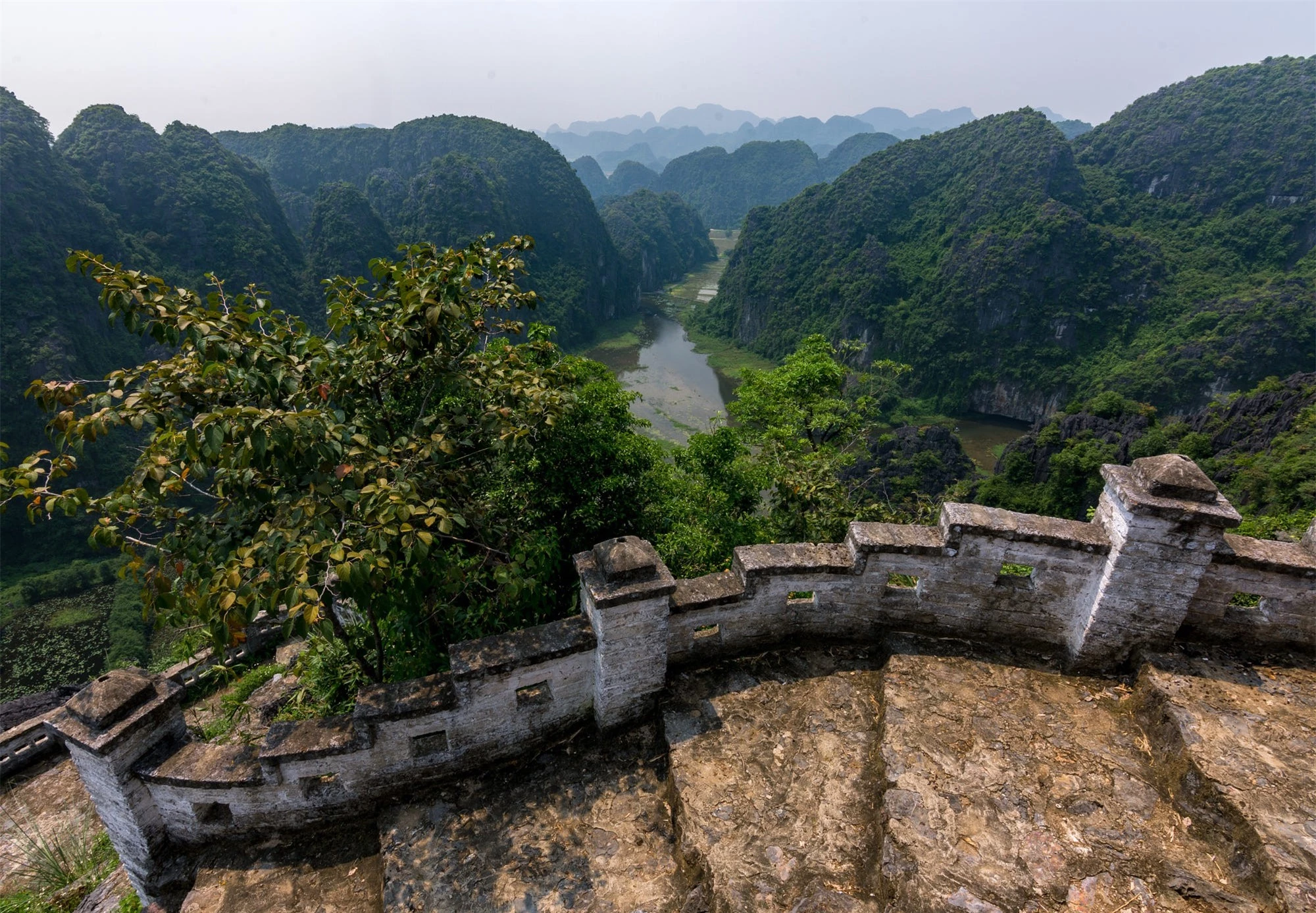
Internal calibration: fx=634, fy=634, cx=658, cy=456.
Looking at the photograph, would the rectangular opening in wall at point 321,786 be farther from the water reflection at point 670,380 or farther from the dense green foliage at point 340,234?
the dense green foliage at point 340,234

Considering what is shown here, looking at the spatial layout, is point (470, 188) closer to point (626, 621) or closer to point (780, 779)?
point (626, 621)

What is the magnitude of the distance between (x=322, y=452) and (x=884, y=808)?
442 cm

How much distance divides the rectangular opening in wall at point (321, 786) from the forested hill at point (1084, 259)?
2584 inches

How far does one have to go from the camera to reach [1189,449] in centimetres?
3453

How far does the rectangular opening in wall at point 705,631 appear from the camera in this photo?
19.4 feet

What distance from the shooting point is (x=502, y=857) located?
4664 mm

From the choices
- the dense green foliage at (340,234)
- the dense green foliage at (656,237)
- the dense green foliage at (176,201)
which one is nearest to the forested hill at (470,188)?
the dense green foliage at (340,234)

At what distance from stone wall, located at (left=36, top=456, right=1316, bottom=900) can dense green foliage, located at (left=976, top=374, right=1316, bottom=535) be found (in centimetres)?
2282

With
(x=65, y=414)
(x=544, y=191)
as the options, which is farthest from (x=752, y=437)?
(x=544, y=191)

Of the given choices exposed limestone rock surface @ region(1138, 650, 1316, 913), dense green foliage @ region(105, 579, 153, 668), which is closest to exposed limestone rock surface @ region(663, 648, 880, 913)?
exposed limestone rock surface @ region(1138, 650, 1316, 913)

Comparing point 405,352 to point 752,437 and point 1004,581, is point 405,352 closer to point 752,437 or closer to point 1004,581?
point 1004,581

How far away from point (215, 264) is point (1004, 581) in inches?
3230

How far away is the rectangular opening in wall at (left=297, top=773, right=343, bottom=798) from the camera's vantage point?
5.00 metres

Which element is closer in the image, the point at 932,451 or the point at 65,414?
the point at 65,414
